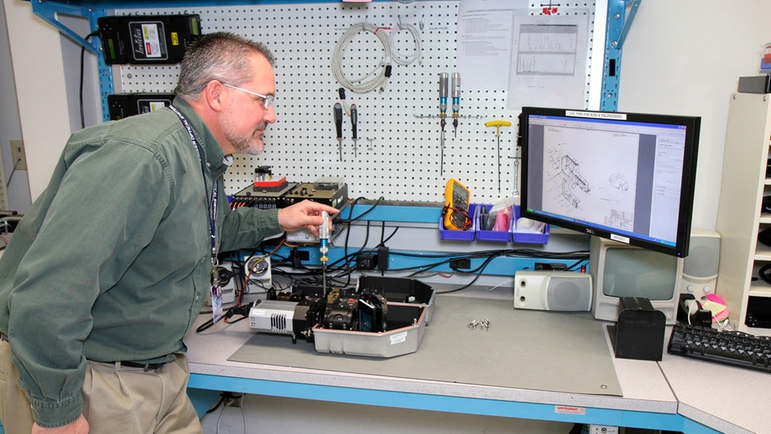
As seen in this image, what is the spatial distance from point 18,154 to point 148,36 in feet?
3.65

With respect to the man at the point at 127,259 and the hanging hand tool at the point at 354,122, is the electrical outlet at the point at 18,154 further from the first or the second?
the hanging hand tool at the point at 354,122

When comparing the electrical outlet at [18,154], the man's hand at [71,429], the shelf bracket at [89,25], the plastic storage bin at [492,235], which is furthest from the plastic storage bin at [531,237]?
the electrical outlet at [18,154]

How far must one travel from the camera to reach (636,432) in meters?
1.72

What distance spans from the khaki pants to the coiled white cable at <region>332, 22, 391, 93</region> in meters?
1.19

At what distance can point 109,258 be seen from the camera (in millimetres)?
1207

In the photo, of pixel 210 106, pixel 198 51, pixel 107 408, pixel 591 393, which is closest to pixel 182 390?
pixel 107 408

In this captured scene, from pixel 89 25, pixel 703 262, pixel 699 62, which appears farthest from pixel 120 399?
pixel 699 62

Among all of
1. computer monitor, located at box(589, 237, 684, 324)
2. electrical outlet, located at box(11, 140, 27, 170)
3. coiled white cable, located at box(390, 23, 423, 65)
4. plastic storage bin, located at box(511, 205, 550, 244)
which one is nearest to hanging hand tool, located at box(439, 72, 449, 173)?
coiled white cable, located at box(390, 23, 423, 65)

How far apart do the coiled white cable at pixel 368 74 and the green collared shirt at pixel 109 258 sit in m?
0.79

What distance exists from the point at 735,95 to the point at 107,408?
2090 millimetres

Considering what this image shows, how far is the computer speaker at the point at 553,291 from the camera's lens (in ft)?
6.35

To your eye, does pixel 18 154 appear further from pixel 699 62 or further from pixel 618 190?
pixel 699 62

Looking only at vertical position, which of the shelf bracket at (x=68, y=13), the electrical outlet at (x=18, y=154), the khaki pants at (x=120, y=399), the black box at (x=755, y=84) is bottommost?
the khaki pants at (x=120, y=399)

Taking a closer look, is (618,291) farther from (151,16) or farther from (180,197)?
(151,16)
